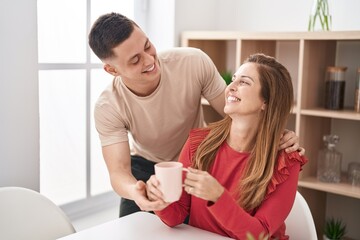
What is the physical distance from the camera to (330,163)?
8.20 feet

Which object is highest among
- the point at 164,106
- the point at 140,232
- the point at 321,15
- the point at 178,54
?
the point at 321,15

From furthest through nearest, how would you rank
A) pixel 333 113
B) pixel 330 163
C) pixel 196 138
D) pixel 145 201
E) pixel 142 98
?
pixel 330 163 < pixel 333 113 < pixel 142 98 < pixel 196 138 < pixel 145 201

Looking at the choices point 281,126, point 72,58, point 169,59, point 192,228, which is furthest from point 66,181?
point 281,126

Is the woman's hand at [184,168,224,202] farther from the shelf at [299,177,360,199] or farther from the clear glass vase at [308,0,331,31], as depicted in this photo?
the clear glass vase at [308,0,331,31]

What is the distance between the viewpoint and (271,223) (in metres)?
1.43

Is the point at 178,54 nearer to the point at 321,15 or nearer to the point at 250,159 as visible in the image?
the point at 250,159

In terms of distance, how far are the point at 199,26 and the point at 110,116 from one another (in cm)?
138

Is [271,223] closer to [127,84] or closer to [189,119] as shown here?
[189,119]

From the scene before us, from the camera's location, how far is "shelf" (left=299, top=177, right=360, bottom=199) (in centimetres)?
231

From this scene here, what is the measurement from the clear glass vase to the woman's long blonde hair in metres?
1.08

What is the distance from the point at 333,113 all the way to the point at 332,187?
38cm

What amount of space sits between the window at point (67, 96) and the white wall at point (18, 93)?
353mm

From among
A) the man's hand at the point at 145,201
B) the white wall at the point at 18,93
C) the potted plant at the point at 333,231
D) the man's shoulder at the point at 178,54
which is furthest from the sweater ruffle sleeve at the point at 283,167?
the potted plant at the point at 333,231

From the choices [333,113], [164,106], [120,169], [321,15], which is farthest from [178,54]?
[321,15]
